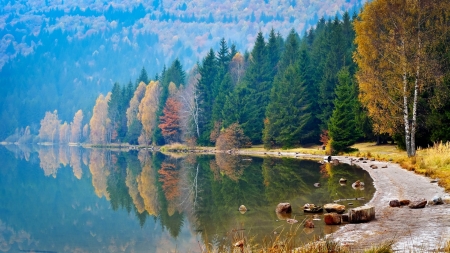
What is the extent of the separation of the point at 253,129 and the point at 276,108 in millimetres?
6649

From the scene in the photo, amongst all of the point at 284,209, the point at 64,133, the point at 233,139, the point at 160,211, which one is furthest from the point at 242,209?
the point at 64,133

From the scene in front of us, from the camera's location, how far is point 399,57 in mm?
27141

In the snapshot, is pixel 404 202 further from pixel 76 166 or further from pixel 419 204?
pixel 76 166

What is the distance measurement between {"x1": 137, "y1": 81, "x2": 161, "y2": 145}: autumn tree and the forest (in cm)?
21

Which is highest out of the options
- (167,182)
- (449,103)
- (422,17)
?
(422,17)

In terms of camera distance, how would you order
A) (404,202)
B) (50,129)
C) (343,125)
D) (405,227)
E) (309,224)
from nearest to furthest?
(405,227) → (309,224) → (404,202) → (343,125) → (50,129)

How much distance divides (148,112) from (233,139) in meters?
30.8

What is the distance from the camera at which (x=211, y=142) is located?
67.8 metres

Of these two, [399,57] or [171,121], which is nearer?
[399,57]

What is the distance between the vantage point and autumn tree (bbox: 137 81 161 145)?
83.9m

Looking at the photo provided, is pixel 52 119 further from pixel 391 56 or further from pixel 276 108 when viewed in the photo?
pixel 391 56

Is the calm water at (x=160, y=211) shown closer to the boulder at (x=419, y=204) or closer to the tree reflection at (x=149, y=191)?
the tree reflection at (x=149, y=191)

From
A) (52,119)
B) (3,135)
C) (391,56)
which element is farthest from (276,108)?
(3,135)

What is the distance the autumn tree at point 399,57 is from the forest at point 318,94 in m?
0.07
